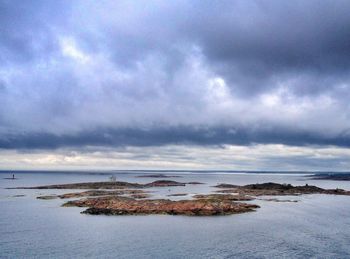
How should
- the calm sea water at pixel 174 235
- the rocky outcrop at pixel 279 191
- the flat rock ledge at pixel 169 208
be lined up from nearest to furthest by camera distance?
1. the calm sea water at pixel 174 235
2. the flat rock ledge at pixel 169 208
3. the rocky outcrop at pixel 279 191

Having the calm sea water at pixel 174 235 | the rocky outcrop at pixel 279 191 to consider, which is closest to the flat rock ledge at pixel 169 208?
the calm sea water at pixel 174 235

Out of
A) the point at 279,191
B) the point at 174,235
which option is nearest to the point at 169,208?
the point at 174,235

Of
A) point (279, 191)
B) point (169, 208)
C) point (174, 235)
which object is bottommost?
point (174, 235)

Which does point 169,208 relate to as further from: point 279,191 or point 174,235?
point 279,191

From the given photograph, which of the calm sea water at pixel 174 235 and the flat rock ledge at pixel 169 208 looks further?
the flat rock ledge at pixel 169 208

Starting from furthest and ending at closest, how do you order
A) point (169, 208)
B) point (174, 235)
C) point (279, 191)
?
point (279, 191) → point (169, 208) → point (174, 235)

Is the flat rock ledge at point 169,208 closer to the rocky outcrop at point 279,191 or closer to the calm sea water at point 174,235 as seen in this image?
the calm sea water at point 174,235

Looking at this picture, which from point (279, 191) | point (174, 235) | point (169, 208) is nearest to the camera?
point (174, 235)

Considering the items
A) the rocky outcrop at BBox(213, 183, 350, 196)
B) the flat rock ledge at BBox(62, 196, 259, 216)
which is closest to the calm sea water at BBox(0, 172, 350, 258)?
the flat rock ledge at BBox(62, 196, 259, 216)

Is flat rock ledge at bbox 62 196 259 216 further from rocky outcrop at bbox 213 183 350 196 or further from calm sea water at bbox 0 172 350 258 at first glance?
rocky outcrop at bbox 213 183 350 196

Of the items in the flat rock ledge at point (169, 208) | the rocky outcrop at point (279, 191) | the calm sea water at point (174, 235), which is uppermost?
the rocky outcrop at point (279, 191)

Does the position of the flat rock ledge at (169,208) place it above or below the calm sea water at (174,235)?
above

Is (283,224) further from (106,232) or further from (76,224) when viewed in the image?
(76,224)

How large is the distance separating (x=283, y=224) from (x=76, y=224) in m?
41.3
